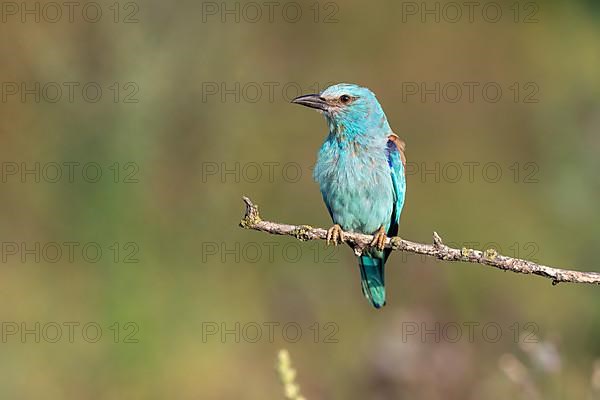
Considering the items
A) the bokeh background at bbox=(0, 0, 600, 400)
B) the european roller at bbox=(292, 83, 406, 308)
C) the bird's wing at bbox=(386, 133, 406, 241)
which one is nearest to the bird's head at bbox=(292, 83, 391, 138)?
the european roller at bbox=(292, 83, 406, 308)

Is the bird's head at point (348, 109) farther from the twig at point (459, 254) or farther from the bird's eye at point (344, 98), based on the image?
the twig at point (459, 254)

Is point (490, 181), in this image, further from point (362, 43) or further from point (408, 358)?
point (408, 358)

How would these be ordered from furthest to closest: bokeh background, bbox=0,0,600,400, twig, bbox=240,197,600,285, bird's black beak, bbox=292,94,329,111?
1. bokeh background, bbox=0,0,600,400
2. bird's black beak, bbox=292,94,329,111
3. twig, bbox=240,197,600,285

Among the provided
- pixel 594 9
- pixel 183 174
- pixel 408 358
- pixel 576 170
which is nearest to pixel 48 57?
pixel 183 174

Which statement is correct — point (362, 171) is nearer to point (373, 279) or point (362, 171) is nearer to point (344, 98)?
point (344, 98)

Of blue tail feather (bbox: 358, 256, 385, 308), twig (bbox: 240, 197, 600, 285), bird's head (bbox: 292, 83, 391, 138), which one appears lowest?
blue tail feather (bbox: 358, 256, 385, 308)

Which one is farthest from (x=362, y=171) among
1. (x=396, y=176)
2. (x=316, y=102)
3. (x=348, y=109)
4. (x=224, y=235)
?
(x=224, y=235)

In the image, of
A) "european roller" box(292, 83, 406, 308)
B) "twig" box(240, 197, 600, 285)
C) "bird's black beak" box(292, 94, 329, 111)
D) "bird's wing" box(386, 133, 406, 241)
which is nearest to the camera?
"twig" box(240, 197, 600, 285)

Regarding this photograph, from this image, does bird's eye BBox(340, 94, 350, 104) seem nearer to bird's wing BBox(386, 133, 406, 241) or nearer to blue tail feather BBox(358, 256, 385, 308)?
bird's wing BBox(386, 133, 406, 241)
